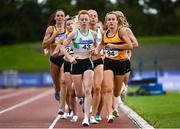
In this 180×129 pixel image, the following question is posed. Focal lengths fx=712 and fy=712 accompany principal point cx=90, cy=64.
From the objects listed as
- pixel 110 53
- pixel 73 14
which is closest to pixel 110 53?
pixel 110 53

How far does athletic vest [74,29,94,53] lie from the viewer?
14602 mm

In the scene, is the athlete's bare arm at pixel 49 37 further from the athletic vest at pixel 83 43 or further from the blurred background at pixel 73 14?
the blurred background at pixel 73 14

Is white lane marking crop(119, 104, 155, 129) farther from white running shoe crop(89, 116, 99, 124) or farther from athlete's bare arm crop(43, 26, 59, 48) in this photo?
athlete's bare arm crop(43, 26, 59, 48)

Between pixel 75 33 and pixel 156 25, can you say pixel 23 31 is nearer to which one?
pixel 156 25

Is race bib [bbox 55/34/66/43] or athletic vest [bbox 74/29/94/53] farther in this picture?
race bib [bbox 55/34/66/43]

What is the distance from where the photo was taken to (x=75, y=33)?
1465cm

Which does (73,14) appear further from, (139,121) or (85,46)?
(85,46)

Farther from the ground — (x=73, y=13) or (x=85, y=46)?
(x=73, y=13)

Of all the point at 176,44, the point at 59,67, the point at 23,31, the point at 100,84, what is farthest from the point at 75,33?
the point at 23,31

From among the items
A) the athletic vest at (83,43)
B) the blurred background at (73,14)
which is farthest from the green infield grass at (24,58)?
the athletic vest at (83,43)

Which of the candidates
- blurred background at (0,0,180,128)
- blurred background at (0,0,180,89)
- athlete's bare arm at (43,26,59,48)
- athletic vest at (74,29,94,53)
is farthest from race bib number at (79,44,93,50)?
blurred background at (0,0,180,89)

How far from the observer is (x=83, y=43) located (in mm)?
14602

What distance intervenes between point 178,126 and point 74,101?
3.51m

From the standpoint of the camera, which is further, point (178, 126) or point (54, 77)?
point (54, 77)
